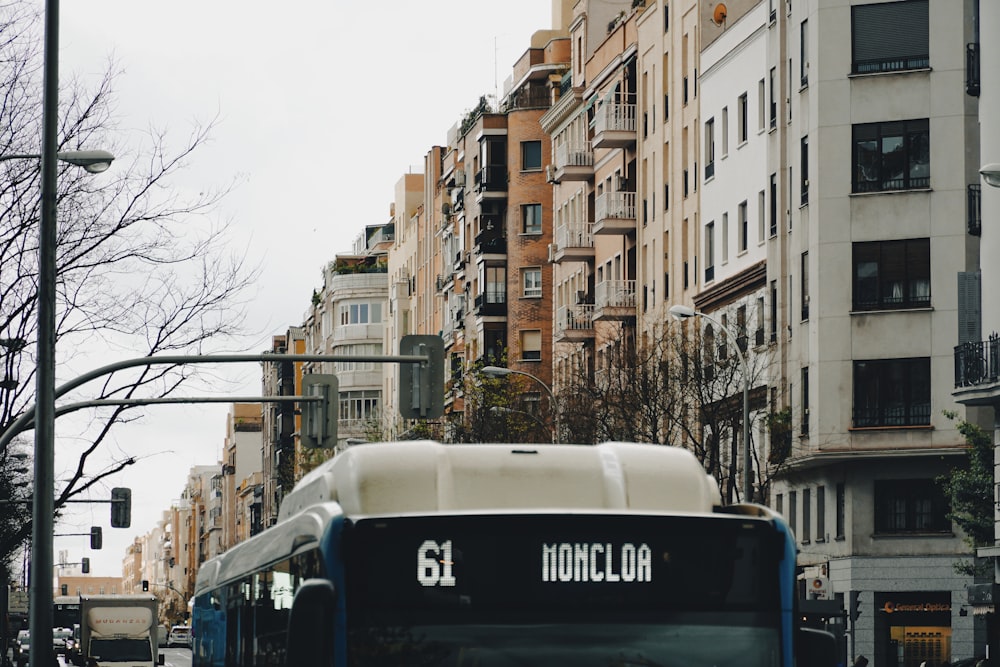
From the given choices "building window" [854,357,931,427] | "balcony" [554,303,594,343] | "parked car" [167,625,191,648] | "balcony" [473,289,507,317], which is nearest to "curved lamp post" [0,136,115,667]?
"building window" [854,357,931,427]

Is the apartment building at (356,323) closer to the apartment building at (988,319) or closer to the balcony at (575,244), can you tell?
the balcony at (575,244)

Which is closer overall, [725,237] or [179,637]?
[725,237]

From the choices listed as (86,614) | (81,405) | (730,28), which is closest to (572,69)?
(730,28)

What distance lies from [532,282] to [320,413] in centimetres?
6415

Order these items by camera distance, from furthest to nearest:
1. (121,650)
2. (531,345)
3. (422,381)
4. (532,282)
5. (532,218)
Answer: (532,218), (532,282), (531,345), (121,650), (422,381)

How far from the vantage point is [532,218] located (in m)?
94.4

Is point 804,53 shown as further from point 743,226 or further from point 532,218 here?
point 532,218

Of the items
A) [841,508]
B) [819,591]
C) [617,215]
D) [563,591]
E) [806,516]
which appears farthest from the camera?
[617,215]

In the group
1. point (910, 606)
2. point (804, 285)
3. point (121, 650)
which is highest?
point (804, 285)

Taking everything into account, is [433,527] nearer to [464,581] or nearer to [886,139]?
[464,581]

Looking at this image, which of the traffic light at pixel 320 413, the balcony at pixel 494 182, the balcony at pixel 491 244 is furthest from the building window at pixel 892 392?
the balcony at pixel 494 182

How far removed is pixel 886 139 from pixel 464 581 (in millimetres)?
43640

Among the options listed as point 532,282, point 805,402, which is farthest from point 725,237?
point 532,282

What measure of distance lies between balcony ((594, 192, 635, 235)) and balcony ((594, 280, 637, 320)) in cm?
182
